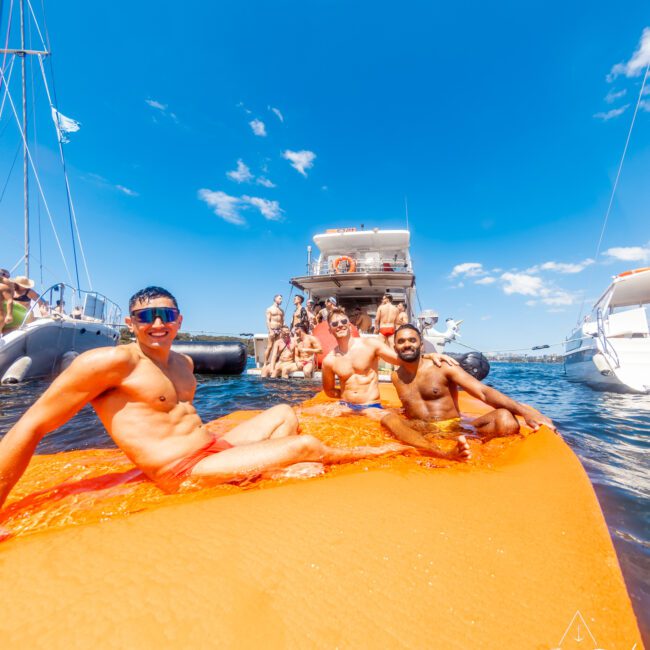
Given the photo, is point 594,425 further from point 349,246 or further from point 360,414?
point 349,246

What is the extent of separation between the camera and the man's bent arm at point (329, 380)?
4620 mm

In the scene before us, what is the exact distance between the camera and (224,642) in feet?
2.43

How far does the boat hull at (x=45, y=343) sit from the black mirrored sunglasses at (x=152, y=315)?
7.63 meters

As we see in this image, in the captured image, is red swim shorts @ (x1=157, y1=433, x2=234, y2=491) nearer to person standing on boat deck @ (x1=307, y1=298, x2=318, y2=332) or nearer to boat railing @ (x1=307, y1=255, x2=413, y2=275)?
person standing on boat deck @ (x1=307, y1=298, x2=318, y2=332)

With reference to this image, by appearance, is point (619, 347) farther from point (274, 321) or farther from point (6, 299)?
point (6, 299)

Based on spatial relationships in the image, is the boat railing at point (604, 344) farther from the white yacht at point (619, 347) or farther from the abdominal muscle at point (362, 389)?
the abdominal muscle at point (362, 389)

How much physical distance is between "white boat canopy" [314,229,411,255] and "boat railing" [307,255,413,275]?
1.78ft

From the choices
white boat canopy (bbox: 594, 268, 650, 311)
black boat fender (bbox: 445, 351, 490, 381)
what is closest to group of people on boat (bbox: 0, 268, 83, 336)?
black boat fender (bbox: 445, 351, 490, 381)

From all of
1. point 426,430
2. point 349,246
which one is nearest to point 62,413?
point 426,430

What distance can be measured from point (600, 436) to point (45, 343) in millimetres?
11576

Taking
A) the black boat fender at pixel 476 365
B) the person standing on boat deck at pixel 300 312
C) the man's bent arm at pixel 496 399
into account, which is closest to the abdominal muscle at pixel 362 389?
the man's bent arm at pixel 496 399

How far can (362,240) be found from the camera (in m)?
13.2

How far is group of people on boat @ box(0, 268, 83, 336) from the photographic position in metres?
7.25

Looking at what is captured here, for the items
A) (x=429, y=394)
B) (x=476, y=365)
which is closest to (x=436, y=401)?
(x=429, y=394)
